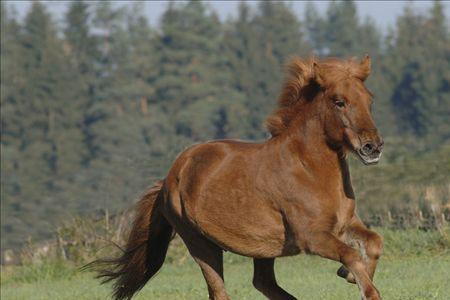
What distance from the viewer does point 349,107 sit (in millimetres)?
8914

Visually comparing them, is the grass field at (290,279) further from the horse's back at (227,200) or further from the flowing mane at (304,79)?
the flowing mane at (304,79)

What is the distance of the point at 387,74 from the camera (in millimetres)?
97812

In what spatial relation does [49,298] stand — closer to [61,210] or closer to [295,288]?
[295,288]

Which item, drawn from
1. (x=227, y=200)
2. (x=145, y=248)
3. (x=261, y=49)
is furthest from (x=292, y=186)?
(x=261, y=49)

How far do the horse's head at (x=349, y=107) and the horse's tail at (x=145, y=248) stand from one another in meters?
2.50

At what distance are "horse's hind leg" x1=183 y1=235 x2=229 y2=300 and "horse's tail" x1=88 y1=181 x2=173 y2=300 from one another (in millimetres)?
781

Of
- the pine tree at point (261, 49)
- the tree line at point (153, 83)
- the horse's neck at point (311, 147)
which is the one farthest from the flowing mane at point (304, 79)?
the pine tree at point (261, 49)

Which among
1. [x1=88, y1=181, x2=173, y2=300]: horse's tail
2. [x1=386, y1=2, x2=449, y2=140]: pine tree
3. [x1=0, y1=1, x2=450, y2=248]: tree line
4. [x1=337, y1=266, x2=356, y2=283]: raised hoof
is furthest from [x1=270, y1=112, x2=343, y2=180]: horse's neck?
[x1=386, y1=2, x2=449, y2=140]: pine tree

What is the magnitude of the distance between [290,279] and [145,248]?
4.26 meters

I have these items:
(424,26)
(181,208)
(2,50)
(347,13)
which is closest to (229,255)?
(181,208)

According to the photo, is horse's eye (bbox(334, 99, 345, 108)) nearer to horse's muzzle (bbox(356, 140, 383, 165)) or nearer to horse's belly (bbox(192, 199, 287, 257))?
horse's muzzle (bbox(356, 140, 383, 165))

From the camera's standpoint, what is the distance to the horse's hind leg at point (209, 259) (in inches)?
406

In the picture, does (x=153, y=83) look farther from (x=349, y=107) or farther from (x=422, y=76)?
(x=349, y=107)

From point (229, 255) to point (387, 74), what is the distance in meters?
80.4
